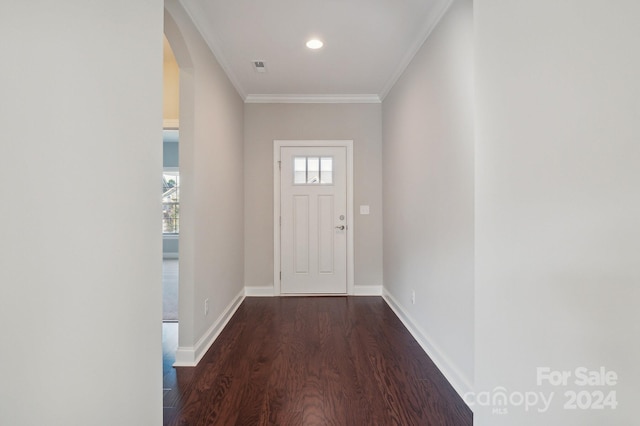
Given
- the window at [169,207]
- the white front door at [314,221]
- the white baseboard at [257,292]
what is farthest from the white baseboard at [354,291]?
the window at [169,207]

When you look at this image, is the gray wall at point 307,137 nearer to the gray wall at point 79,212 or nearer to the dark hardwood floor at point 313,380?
the dark hardwood floor at point 313,380

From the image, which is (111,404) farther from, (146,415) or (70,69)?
(70,69)

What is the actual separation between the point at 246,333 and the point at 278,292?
Result: 1227mm

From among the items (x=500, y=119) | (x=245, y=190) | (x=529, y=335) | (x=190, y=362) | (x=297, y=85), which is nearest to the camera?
(x=529, y=335)

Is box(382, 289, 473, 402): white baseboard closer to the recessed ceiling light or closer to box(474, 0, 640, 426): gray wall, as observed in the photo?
box(474, 0, 640, 426): gray wall

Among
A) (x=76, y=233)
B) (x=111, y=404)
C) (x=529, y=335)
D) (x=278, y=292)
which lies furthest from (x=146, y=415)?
(x=278, y=292)

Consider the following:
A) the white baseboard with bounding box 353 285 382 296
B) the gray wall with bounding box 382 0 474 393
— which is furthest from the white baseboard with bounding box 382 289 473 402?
the white baseboard with bounding box 353 285 382 296

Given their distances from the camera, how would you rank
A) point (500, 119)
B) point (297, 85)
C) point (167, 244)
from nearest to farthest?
1. point (500, 119)
2. point (297, 85)
3. point (167, 244)

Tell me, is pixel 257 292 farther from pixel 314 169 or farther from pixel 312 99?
pixel 312 99

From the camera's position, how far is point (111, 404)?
0.94 metres

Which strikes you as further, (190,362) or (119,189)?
(190,362)

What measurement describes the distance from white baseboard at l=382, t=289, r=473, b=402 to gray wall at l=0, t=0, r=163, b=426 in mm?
1617

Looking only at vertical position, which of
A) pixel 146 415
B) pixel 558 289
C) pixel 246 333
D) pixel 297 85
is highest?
pixel 297 85

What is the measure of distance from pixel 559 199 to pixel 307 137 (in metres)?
3.53
